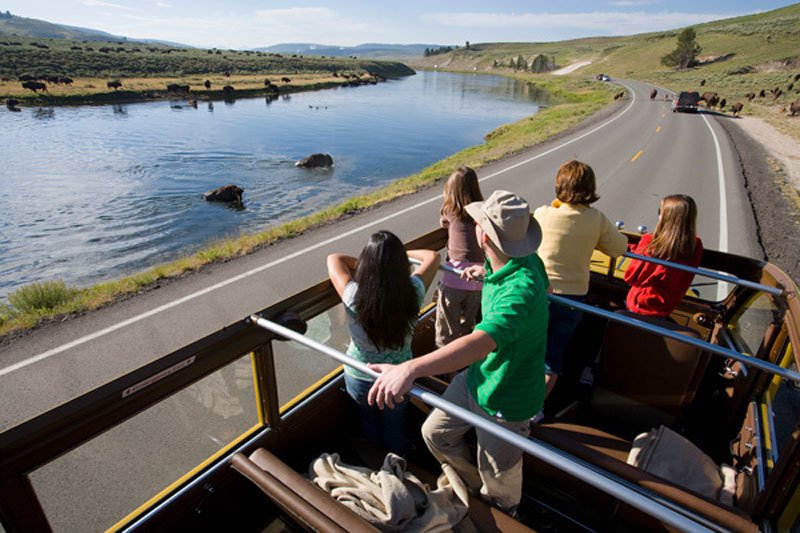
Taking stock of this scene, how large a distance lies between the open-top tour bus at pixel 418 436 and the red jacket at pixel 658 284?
0.68 ft

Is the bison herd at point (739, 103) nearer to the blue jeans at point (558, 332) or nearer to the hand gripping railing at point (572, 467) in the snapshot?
the blue jeans at point (558, 332)

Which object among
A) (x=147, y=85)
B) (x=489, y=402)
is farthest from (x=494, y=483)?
(x=147, y=85)

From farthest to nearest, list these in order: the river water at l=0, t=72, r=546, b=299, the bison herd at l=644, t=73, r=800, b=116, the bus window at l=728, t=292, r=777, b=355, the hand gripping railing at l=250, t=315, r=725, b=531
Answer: the bison herd at l=644, t=73, r=800, b=116, the river water at l=0, t=72, r=546, b=299, the bus window at l=728, t=292, r=777, b=355, the hand gripping railing at l=250, t=315, r=725, b=531

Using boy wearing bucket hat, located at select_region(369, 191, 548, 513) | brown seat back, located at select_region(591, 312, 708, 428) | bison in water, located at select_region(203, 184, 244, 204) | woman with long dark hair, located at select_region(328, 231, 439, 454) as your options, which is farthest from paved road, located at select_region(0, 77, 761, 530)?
bison in water, located at select_region(203, 184, 244, 204)

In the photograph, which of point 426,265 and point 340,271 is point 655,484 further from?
point 340,271

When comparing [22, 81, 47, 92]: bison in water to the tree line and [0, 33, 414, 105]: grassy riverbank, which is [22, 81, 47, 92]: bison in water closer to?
[0, 33, 414, 105]: grassy riverbank

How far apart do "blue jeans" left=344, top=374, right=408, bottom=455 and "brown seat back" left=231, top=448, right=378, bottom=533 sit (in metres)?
0.65

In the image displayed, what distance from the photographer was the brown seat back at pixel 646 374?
9.95 feet

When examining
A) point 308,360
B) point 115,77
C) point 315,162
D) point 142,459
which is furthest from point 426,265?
point 115,77

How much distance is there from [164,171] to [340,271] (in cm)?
2151

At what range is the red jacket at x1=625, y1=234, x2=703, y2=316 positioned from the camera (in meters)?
3.55

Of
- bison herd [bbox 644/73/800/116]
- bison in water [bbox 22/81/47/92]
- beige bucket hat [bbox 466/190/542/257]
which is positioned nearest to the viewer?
beige bucket hat [bbox 466/190/542/257]

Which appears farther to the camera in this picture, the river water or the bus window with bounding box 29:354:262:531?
the river water

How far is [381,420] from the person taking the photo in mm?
2848
